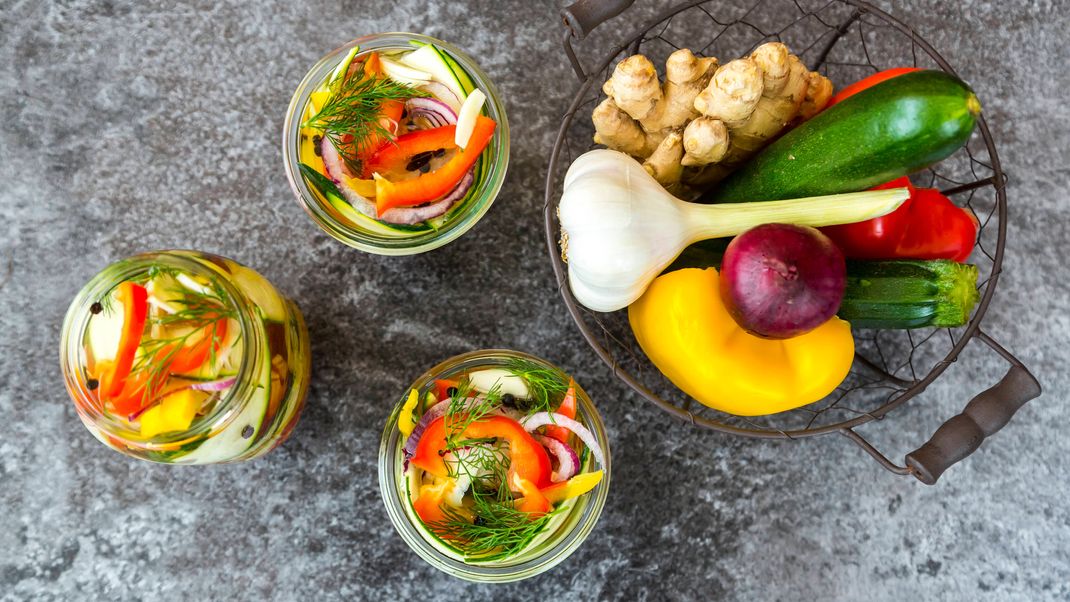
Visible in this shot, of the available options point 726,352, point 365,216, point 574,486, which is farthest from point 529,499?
point 365,216

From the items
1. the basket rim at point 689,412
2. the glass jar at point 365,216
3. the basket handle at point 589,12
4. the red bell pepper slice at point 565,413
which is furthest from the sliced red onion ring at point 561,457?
the basket handle at point 589,12

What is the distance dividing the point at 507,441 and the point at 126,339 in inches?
17.3

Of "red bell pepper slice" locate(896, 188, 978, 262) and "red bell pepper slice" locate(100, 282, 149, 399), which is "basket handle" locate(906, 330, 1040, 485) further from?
"red bell pepper slice" locate(100, 282, 149, 399)

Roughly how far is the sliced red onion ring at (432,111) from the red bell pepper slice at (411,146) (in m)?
0.02

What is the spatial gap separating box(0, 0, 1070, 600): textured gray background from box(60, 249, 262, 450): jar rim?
10.4 inches

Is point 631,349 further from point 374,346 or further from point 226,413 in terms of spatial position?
point 226,413

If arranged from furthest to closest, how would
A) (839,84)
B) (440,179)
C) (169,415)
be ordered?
(839,84)
(440,179)
(169,415)

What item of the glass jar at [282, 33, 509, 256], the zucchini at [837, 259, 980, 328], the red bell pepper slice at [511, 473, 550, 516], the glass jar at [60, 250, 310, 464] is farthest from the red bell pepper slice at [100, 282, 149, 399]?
the zucchini at [837, 259, 980, 328]

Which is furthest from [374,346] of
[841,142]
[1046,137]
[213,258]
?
[1046,137]

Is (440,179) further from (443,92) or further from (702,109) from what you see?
(702,109)

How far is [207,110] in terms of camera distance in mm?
1129

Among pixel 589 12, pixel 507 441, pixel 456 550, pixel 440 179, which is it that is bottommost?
pixel 456 550

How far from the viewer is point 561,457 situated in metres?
0.96

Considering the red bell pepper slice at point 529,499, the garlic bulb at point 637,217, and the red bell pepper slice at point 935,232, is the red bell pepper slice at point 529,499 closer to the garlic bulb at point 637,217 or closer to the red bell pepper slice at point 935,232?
the garlic bulb at point 637,217
